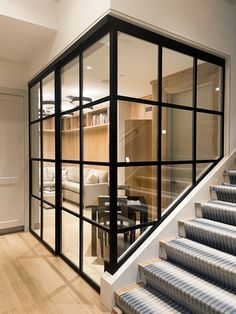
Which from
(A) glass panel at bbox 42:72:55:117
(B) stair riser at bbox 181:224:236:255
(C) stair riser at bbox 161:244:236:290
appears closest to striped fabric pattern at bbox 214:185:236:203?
(B) stair riser at bbox 181:224:236:255

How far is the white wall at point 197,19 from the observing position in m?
2.13

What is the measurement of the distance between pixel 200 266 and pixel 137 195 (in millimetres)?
849

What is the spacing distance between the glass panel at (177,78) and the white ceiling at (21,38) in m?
1.39

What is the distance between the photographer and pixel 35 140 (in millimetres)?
3855

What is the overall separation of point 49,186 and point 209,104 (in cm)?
236

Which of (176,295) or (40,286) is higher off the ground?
(176,295)

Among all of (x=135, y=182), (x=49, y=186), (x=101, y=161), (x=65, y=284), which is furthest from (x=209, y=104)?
(x=65, y=284)

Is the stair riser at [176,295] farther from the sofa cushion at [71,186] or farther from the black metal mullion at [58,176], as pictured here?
the black metal mullion at [58,176]

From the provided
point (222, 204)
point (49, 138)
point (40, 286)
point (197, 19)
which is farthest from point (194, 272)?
point (197, 19)

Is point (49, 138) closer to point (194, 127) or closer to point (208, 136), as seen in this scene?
point (194, 127)

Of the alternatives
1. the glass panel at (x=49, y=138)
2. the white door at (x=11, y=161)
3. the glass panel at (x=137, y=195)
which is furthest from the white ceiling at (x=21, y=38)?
the glass panel at (x=137, y=195)

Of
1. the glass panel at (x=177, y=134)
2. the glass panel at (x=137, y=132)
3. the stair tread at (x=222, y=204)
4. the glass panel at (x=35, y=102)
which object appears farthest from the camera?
the glass panel at (x=35, y=102)

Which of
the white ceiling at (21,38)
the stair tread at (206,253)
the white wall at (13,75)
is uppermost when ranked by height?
the white ceiling at (21,38)

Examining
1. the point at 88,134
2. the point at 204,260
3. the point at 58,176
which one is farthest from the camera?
the point at 58,176
